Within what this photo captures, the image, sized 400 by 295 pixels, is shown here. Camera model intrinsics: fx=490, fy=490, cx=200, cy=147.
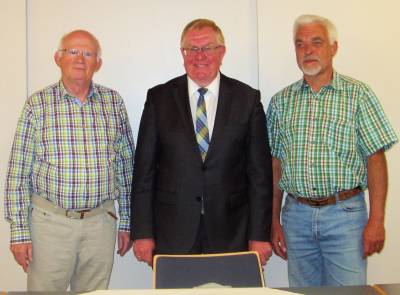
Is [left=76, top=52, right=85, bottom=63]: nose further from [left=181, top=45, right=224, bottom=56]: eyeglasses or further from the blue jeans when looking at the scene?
the blue jeans

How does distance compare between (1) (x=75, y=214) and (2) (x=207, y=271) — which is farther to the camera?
(1) (x=75, y=214)

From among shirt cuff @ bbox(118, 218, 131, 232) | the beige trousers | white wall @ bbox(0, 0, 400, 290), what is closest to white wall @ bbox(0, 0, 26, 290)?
white wall @ bbox(0, 0, 400, 290)

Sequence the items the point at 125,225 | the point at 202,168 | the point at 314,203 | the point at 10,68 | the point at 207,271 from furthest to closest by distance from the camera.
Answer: the point at 10,68 → the point at 125,225 → the point at 314,203 → the point at 202,168 → the point at 207,271

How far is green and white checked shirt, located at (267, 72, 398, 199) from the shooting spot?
254cm

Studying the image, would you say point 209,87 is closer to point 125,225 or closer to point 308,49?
point 308,49

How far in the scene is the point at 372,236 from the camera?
2.50 metres

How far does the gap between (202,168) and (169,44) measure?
116 cm

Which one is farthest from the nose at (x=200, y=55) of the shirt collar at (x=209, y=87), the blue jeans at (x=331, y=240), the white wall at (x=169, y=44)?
the blue jeans at (x=331, y=240)

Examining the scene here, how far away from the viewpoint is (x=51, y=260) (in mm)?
2547

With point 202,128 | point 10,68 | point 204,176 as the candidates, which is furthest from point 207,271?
point 10,68

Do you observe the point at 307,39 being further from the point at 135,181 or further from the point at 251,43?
the point at 135,181

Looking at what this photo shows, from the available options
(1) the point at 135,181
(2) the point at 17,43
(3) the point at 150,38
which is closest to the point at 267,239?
(1) the point at 135,181

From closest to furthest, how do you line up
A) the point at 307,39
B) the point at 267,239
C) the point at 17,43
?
the point at 267,239
the point at 307,39
the point at 17,43

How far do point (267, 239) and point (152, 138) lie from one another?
794 millimetres
